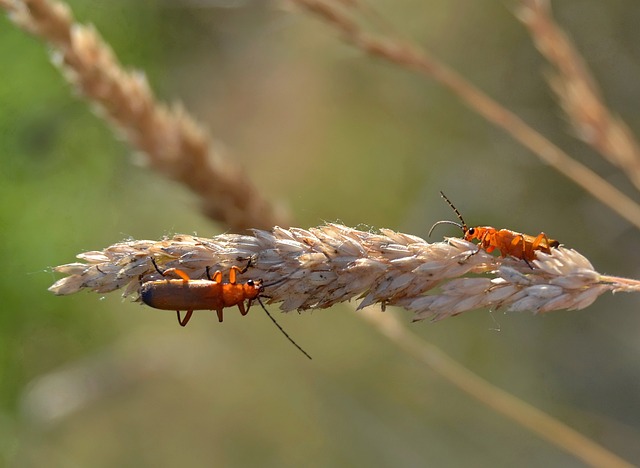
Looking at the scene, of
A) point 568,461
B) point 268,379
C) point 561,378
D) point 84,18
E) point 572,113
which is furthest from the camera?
point 84,18

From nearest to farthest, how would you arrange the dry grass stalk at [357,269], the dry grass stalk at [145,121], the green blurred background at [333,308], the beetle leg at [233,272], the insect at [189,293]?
the dry grass stalk at [357,269]
the beetle leg at [233,272]
the insect at [189,293]
the dry grass stalk at [145,121]
the green blurred background at [333,308]

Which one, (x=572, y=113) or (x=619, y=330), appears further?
(x=619, y=330)

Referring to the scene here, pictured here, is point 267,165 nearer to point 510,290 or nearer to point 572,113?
point 572,113

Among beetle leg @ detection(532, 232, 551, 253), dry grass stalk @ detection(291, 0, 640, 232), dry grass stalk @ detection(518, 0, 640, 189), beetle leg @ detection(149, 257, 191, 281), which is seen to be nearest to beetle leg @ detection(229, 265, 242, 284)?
beetle leg @ detection(149, 257, 191, 281)

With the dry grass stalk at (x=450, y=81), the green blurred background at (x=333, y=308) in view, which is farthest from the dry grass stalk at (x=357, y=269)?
the green blurred background at (x=333, y=308)

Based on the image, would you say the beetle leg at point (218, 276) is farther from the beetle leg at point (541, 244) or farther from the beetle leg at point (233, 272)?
the beetle leg at point (541, 244)

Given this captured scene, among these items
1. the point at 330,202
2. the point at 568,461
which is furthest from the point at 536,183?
the point at 568,461
